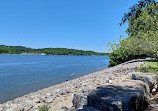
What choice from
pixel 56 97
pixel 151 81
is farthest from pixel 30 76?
pixel 151 81

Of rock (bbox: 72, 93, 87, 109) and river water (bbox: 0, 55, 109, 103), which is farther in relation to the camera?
river water (bbox: 0, 55, 109, 103)

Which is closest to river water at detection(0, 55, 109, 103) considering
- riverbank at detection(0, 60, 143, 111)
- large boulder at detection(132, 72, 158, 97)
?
riverbank at detection(0, 60, 143, 111)

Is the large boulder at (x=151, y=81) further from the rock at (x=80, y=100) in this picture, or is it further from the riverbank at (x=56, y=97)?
the rock at (x=80, y=100)

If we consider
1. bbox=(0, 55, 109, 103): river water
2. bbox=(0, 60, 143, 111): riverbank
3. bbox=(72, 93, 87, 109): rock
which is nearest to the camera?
bbox=(72, 93, 87, 109): rock

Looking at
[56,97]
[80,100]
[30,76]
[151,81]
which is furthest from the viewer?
[30,76]

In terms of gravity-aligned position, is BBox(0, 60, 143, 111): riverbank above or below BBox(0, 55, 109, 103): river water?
above

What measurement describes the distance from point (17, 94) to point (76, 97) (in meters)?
14.4

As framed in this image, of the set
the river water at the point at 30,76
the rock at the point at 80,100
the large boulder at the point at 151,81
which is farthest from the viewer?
the river water at the point at 30,76

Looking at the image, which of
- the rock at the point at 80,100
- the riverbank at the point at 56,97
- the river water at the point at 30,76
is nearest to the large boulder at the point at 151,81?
the riverbank at the point at 56,97

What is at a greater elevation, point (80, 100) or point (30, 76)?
point (80, 100)

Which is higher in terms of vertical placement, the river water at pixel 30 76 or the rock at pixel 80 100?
the rock at pixel 80 100

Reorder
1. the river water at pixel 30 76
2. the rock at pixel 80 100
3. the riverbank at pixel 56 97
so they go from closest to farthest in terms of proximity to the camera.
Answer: the rock at pixel 80 100, the riverbank at pixel 56 97, the river water at pixel 30 76

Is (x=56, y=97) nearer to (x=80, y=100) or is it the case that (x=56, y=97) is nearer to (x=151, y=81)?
(x=80, y=100)

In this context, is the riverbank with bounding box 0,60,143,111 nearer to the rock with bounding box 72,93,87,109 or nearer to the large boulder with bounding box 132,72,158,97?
the rock with bounding box 72,93,87,109
